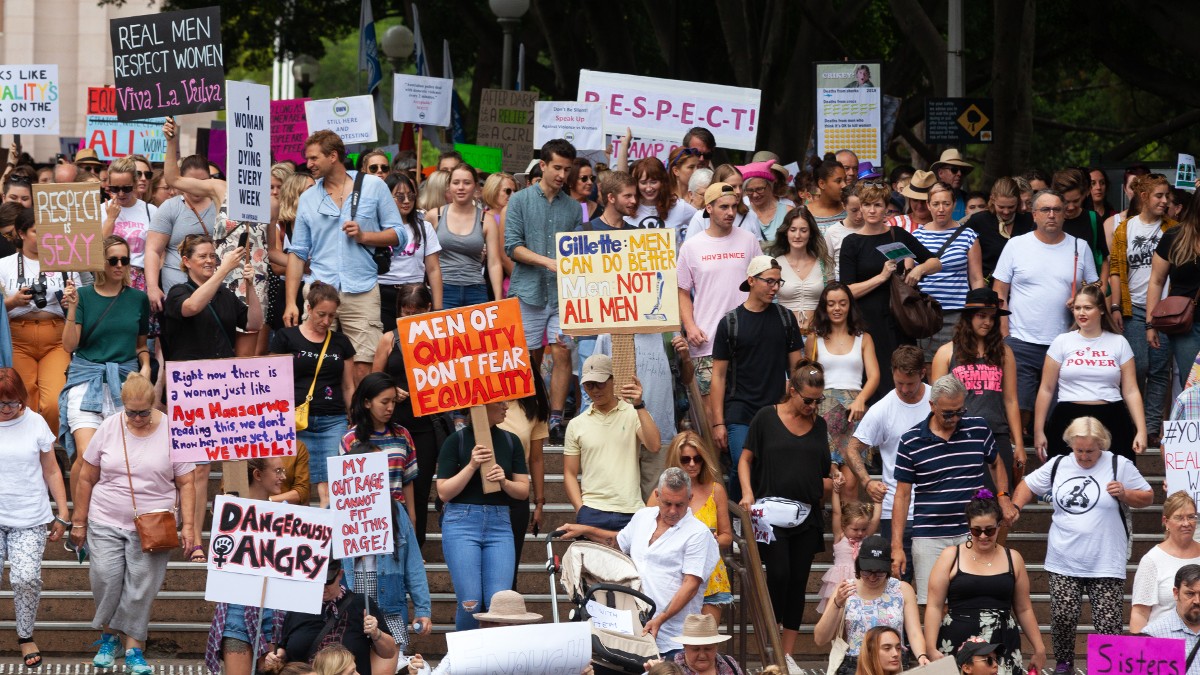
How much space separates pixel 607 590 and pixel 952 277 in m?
4.52

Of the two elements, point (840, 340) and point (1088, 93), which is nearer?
point (840, 340)

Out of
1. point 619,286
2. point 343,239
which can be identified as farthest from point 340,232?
point 619,286

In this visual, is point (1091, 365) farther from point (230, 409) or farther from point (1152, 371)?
point (230, 409)

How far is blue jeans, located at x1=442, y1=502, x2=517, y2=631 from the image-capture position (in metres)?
10.6

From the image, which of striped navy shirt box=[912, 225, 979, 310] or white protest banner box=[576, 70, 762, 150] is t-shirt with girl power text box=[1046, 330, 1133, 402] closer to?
striped navy shirt box=[912, 225, 979, 310]

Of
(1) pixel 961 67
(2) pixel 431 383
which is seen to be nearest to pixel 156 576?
(2) pixel 431 383

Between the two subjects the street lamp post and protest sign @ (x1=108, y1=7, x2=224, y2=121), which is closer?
protest sign @ (x1=108, y1=7, x2=224, y2=121)

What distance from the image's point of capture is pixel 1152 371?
1379cm

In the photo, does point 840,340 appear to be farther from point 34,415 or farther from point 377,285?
point 34,415

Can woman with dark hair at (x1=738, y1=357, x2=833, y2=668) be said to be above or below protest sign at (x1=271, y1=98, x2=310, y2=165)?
below

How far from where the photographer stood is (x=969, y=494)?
1108cm

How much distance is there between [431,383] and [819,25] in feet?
54.5

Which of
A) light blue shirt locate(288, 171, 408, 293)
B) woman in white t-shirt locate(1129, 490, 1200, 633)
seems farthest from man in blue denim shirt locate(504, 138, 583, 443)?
woman in white t-shirt locate(1129, 490, 1200, 633)

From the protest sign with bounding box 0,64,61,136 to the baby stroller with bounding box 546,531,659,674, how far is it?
8528mm
